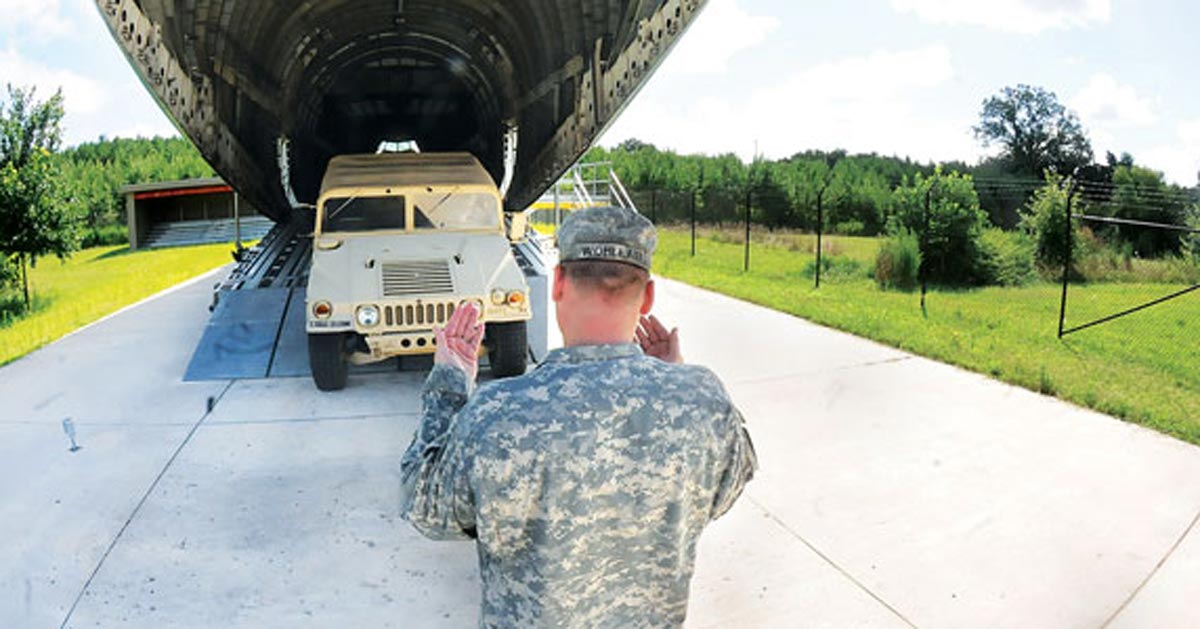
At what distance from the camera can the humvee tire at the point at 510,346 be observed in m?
8.13

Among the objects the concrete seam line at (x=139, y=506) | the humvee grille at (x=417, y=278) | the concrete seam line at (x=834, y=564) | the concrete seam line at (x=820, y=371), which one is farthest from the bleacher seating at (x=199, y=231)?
the concrete seam line at (x=834, y=564)

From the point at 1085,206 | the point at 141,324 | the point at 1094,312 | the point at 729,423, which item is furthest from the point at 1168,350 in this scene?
the point at 1085,206

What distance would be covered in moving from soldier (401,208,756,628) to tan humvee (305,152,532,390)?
17.8ft

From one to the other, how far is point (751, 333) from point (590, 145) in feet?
9.13

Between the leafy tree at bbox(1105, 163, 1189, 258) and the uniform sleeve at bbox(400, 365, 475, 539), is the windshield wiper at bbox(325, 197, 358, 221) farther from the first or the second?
the leafy tree at bbox(1105, 163, 1189, 258)

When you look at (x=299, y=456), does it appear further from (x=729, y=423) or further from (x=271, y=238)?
(x=271, y=238)

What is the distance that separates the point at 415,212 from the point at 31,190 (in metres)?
14.3

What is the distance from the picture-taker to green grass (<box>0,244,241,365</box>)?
1267cm

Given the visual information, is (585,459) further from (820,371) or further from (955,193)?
(955,193)

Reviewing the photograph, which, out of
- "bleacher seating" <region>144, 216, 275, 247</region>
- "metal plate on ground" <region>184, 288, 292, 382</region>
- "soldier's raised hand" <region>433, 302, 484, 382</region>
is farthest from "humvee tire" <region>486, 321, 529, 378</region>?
"bleacher seating" <region>144, 216, 275, 247</region>

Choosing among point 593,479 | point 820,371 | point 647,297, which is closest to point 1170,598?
point 647,297

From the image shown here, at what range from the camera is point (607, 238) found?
217cm

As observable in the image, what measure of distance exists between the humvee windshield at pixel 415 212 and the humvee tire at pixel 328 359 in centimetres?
103

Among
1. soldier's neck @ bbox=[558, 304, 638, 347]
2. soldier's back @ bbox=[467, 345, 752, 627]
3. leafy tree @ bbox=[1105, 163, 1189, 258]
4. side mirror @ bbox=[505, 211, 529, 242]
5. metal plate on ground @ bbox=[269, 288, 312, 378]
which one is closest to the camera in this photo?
soldier's back @ bbox=[467, 345, 752, 627]
